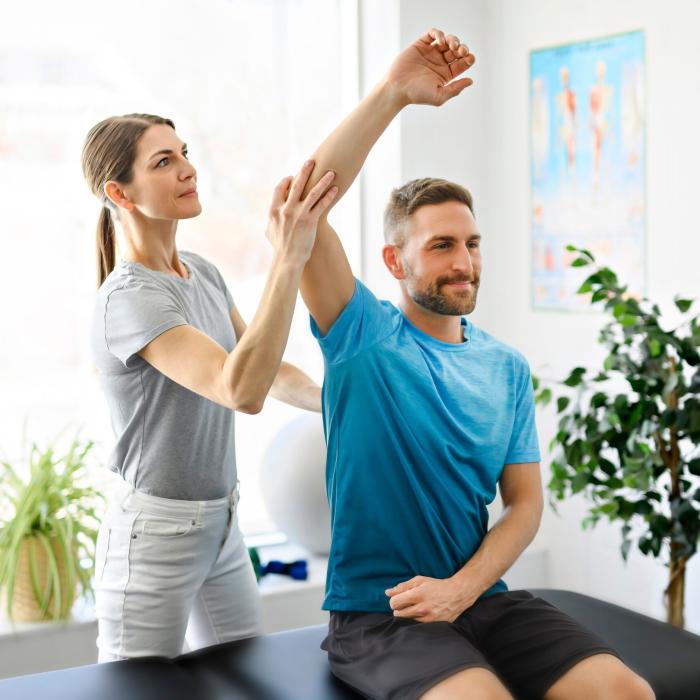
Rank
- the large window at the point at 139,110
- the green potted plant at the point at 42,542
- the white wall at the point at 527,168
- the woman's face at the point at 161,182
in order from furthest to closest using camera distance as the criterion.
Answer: the large window at the point at 139,110
the white wall at the point at 527,168
the green potted plant at the point at 42,542
the woman's face at the point at 161,182

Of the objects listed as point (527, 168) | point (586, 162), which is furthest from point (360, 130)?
point (527, 168)

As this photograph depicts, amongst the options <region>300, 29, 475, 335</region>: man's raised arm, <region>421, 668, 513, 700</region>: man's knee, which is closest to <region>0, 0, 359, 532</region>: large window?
<region>300, 29, 475, 335</region>: man's raised arm

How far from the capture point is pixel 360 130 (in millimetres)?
1811

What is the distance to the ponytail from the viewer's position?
7.20ft

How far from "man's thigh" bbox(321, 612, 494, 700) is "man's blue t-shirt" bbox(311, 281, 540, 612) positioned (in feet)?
0.16

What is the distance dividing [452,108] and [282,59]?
66cm

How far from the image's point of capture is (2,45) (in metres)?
3.33

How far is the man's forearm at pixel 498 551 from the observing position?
189 cm

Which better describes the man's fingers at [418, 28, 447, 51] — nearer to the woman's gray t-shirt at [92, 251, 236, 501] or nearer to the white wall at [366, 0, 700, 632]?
the woman's gray t-shirt at [92, 251, 236, 501]

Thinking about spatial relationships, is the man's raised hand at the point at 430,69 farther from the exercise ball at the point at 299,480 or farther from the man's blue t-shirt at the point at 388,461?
the exercise ball at the point at 299,480

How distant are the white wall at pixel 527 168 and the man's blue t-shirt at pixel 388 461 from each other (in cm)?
140

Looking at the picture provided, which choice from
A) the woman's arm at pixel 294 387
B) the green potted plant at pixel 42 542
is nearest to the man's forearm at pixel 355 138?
the woman's arm at pixel 294 387

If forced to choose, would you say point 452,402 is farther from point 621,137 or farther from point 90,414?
point 90,414

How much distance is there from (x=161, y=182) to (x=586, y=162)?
1.82m
